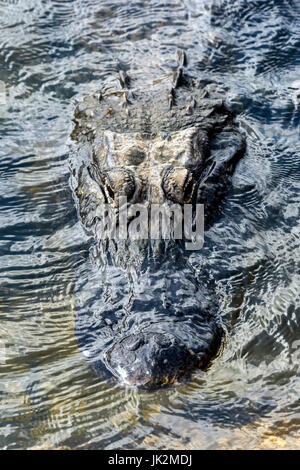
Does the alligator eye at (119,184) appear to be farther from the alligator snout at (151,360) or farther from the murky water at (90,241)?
the alligator snout at (151,360)

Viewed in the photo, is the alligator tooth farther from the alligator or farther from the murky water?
the murky water

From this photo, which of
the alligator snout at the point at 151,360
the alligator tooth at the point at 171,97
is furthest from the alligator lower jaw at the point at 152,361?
the alligator tooth at the point at 171,97

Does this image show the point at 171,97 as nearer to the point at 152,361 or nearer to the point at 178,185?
the point at 178,185

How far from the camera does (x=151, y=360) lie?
3.38 metres

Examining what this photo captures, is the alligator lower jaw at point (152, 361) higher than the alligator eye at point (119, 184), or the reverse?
the alligator eye at point (119, 184)

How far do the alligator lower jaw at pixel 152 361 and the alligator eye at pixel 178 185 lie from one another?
1352mm

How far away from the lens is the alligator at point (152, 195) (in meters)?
3.54

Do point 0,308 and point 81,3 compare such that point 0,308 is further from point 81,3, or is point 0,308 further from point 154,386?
point 81,3

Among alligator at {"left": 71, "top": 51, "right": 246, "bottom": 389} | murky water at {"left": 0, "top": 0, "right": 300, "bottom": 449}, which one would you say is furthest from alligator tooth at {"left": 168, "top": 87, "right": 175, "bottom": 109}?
murky water at {"left": 0, "top": 0, "right": 300, "bottom": 449}

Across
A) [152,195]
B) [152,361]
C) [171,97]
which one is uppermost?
[171,97]

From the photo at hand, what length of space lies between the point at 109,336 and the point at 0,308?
1001mm

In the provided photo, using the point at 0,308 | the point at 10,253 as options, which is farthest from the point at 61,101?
the point at 0,308

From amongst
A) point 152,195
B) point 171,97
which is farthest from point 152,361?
point 171,97

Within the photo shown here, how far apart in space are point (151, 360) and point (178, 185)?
64.5 inches
